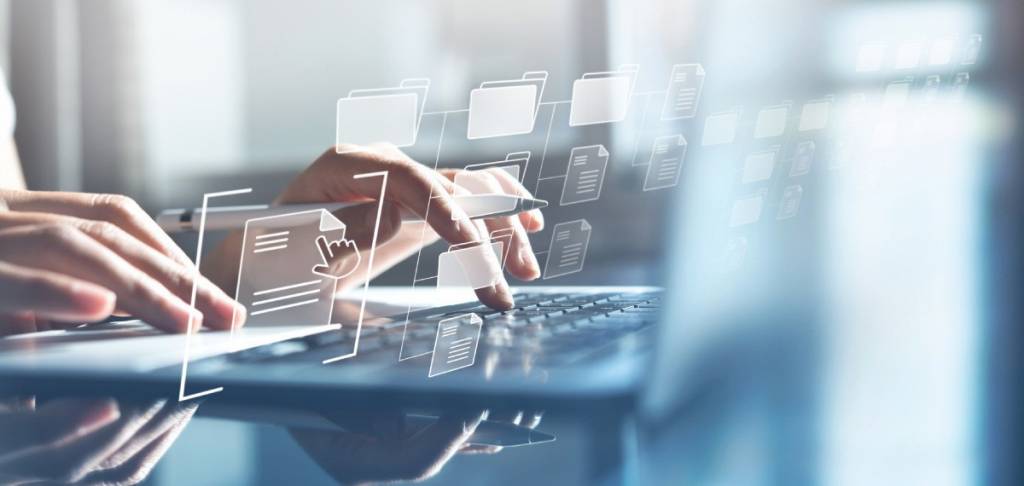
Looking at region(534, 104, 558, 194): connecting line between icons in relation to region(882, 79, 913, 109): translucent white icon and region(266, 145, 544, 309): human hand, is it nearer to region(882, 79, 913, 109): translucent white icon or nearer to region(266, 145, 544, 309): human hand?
region(266, 145, 544, 309): human hand

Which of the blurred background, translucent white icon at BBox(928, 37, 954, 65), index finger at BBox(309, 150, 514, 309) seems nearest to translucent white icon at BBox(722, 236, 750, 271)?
the blurred background

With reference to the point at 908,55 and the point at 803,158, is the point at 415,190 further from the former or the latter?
the point at 908,55

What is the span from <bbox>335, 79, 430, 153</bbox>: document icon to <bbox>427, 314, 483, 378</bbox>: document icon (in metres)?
0.06

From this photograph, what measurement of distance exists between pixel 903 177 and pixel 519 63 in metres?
0.24

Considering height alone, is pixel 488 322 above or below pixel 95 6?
below

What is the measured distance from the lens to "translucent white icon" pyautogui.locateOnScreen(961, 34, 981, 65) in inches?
20.5

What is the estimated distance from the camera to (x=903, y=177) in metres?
0.50

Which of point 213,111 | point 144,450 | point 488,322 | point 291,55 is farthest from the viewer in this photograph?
point 213,111

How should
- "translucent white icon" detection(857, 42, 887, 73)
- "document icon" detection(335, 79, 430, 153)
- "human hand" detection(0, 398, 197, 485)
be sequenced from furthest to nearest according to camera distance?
1. "translucent white icon" detection(857, 42, 887, 73)
2. "document icon" detection(335, 79, 430, 153)
3. "human hand" detection(0, 398, 197, 485)

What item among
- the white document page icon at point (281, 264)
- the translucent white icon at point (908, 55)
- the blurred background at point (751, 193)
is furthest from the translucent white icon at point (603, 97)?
the translucent white icon at point (908, 55)

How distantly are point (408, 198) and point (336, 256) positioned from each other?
52mm

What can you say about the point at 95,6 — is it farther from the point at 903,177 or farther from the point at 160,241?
the point at 903,177

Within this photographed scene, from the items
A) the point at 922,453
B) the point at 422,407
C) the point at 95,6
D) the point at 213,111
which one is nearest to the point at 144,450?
the point at 422,407

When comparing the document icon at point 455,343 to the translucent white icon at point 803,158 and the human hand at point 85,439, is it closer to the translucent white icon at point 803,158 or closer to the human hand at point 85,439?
the human hand at point 85,439
